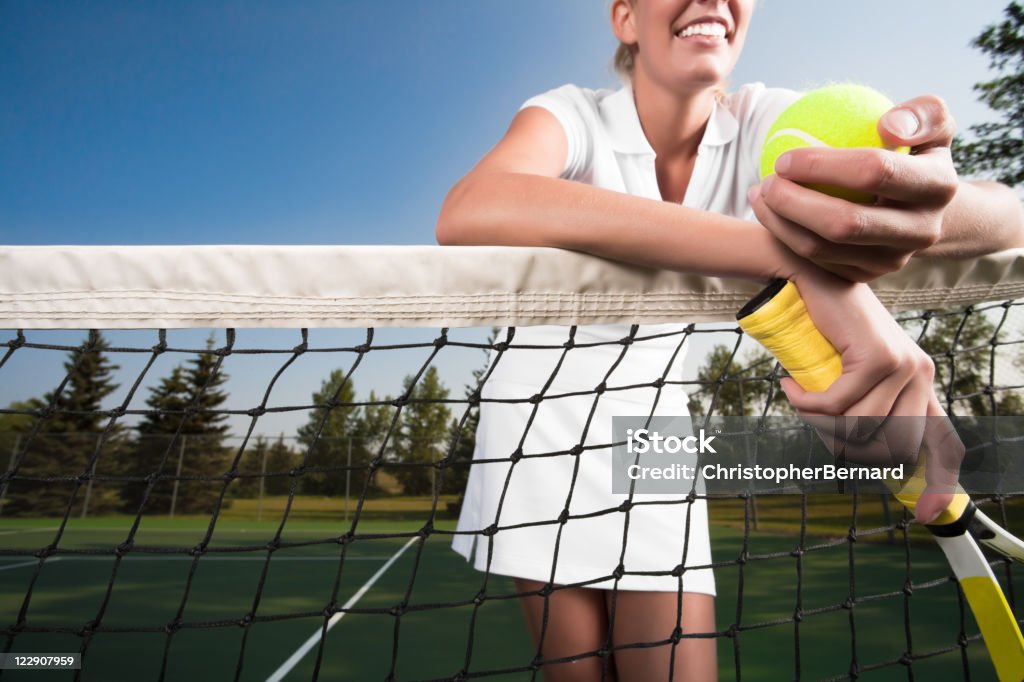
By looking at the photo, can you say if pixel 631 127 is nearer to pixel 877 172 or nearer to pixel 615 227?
pixel 615 227

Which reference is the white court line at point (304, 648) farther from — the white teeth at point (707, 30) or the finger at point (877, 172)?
the finger at point (877, 172)

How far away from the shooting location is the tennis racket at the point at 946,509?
0.96 meters

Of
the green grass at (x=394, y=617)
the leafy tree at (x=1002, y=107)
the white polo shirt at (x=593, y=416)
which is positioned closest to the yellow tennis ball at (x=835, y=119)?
the white polo shirt at (x=593, y=416)

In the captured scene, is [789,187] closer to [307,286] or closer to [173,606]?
[307,286]

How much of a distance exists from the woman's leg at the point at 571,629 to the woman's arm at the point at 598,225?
2.23 ft

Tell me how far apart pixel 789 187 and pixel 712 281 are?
30cm

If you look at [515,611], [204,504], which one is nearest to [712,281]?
[515,611]

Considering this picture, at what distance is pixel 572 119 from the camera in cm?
134

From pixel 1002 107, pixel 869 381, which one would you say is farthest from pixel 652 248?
pixel 1002 107

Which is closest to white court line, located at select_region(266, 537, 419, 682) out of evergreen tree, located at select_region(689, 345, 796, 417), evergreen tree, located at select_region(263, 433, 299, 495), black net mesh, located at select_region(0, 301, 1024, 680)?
black net mesh, located at select_region(0, 301, 1024, 680)

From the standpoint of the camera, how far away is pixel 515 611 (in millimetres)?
6105

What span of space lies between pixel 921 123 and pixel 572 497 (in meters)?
0.89

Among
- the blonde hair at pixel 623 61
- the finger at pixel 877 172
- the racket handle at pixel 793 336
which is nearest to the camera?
the finger at pixel 877 172

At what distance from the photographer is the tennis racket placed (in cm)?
96
